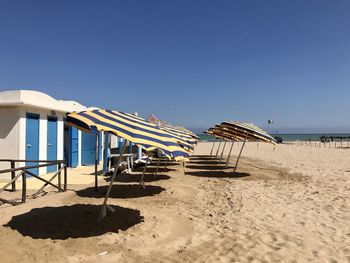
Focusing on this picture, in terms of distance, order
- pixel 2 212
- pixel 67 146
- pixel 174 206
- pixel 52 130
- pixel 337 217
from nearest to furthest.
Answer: pixel 2 212, pixel 337 217, pixel 174 206, pixel 52 130, pixel 67 146

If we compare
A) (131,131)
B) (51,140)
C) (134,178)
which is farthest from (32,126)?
(131,131)

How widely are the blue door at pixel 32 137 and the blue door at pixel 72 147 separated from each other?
2755 mm

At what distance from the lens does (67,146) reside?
603 inches

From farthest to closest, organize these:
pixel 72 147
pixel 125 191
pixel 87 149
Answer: pixel 87 149, pixel 72 147, pixel 125 191

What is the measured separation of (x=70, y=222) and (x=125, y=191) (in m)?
3.40

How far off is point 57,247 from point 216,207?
13.3ft

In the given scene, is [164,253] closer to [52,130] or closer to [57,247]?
[57,247]

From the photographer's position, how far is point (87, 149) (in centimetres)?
1669

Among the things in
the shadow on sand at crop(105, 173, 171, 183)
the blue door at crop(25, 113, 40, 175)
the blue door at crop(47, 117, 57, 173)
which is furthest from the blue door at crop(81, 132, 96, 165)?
the shadow on sand at crop(105, 173, 171, 183)

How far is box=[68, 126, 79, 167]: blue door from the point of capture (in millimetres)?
15132

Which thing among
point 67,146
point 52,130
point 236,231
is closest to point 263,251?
point 236,231

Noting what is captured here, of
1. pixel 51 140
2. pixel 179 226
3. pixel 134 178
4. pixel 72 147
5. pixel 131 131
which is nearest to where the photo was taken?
pixel 131 131

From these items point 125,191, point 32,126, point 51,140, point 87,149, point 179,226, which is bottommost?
point 179,226

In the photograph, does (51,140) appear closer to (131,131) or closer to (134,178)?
(134,178)
